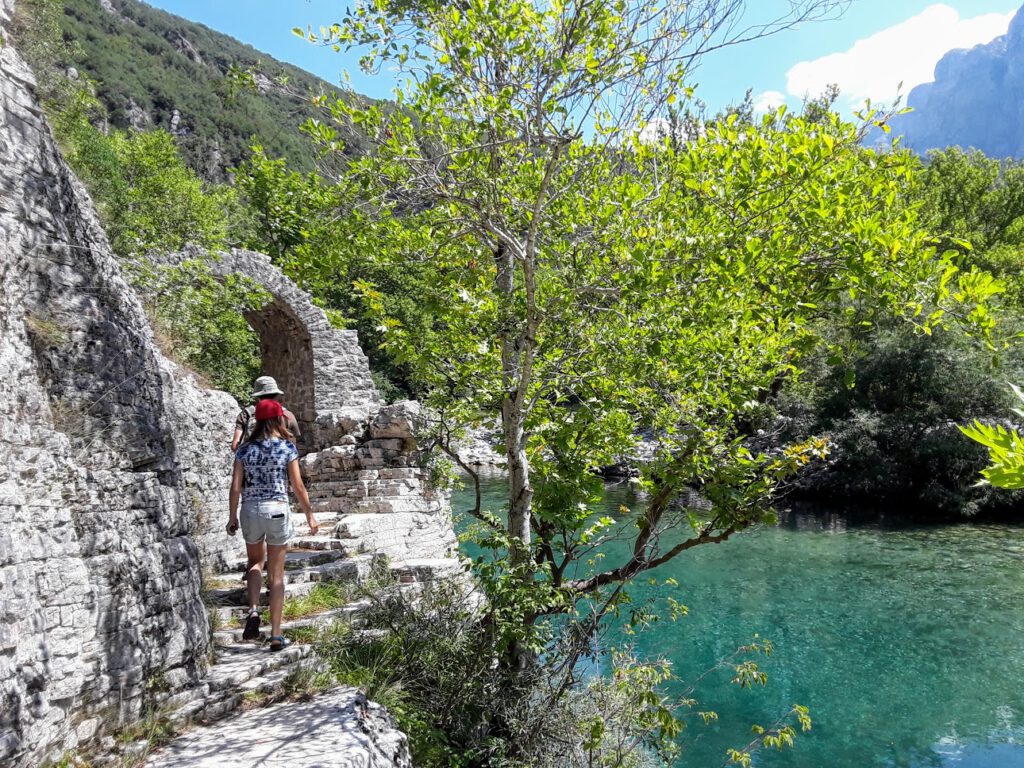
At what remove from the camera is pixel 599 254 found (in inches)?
149

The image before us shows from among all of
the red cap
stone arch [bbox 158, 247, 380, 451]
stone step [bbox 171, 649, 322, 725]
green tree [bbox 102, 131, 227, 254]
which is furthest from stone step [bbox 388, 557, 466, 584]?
green tree [bbox 102, 131, 227, 254]

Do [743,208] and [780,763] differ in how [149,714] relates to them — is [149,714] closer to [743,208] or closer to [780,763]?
[743,208]

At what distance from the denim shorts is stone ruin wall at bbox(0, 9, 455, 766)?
1.10 feet

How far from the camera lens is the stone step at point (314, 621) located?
13.2 feet

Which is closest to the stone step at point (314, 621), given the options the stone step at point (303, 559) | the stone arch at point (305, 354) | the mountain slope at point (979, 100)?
the stone step at point (303, 559)

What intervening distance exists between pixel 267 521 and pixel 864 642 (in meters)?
7.61

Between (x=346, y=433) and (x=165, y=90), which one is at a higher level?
(x=165, y=90)

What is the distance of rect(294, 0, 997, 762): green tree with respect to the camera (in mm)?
3350

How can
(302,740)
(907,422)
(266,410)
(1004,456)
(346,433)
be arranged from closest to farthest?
(1004,456)
(302,740)
(266,410)
(346,433)
(907,422)

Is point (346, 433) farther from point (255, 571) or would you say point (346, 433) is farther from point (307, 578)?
point (255, 571)

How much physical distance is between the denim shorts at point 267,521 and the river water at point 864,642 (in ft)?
10.6

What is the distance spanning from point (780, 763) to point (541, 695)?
2915mm

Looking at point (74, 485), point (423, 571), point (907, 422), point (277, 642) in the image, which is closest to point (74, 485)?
point (74, 485)

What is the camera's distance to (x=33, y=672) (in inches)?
93.9
